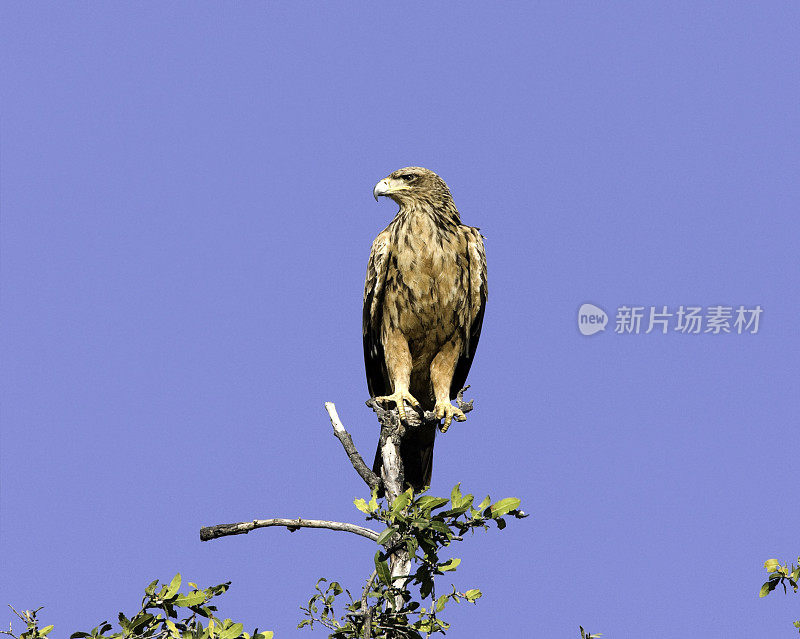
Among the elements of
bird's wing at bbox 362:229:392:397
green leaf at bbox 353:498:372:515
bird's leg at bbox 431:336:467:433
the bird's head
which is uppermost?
the bird's head

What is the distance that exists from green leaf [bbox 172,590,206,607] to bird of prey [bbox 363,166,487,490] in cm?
246

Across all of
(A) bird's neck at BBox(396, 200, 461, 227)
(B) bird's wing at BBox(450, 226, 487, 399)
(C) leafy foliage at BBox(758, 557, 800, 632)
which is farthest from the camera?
(B) bird's wing at BBox(450, 226, 487, 399)

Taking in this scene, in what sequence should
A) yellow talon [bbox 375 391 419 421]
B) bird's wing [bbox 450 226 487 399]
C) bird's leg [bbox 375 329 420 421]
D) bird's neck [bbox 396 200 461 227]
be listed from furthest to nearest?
bird's wing [bbox 450 226 487 399] → bird's neck [bbox 396 200 461 227] → bird's leg [bbox 375 329 420 421] → yellow talon [bbox 375 391 419 421]

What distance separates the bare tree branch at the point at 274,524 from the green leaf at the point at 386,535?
1.76ft

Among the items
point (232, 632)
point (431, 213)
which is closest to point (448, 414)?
point (431, 213)

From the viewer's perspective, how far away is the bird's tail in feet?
25.1

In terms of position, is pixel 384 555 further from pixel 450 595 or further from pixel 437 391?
pixel 437 391

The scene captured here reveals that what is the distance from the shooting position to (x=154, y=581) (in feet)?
16.7

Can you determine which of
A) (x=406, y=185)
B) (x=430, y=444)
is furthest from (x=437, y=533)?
(x=406, y=185)

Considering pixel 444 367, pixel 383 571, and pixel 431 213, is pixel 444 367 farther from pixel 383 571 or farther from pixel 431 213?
pixel 383 571

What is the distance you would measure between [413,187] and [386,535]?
376cm

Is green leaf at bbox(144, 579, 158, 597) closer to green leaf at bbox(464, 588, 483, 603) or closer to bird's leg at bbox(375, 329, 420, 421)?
green leaf at bbox(464, 588, 483, 603)

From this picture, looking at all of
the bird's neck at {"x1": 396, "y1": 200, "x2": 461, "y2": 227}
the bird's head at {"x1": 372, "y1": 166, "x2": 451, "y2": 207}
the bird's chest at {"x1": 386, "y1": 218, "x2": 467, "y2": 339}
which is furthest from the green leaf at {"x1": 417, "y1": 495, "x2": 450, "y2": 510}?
the bird's head at {"x1": 372, "y1": 166, "x2": 451, "y2": 207}

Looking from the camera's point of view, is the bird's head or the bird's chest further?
the bird's head
